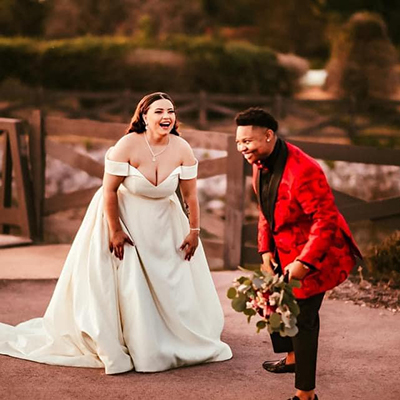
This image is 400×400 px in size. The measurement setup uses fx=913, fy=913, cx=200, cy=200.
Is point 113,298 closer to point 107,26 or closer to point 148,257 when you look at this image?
point 148,257

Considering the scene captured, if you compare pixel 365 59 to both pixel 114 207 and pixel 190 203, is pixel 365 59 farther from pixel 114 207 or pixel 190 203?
pixel 114 207

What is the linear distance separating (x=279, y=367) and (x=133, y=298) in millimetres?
987

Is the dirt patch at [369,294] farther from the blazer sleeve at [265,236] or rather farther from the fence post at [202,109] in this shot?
the fence post at [202,109]

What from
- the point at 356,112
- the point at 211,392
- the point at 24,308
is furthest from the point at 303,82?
the point at 211,392

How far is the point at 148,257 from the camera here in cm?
573

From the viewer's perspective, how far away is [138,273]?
5.67 metres

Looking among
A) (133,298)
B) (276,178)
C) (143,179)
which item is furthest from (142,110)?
(276,178)

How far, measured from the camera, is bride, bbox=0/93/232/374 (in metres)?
5.60

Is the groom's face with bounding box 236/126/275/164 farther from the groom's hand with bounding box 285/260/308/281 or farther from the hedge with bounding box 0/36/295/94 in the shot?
the hedge with bounding box 0/36/295/94

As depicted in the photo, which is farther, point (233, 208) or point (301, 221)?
point (233, 208)

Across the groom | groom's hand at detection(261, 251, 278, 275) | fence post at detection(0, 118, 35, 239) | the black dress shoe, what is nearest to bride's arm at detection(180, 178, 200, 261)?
the black dress shoe

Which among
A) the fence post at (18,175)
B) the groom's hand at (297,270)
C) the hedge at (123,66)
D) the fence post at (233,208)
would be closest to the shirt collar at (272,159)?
the groom's hand at (297,270)

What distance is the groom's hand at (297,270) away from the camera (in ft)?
14.7

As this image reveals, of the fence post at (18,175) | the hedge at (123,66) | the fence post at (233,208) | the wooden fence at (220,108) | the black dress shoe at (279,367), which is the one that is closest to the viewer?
the black dress shoe at (279,367)
